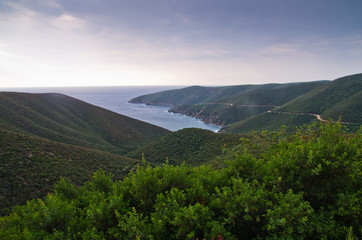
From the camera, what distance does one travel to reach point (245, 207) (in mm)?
7375

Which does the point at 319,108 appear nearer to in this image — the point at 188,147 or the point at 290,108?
the point at 290,108

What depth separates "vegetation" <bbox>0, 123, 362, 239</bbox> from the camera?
6750 millimetres

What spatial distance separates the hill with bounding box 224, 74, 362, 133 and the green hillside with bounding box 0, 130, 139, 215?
240 ft

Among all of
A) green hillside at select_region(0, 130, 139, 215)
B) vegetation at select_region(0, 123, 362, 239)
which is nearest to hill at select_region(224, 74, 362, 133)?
green hillside at select_region(0, 130, 139, 215)

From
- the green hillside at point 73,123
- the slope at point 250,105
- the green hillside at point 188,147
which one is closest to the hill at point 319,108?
the slope at point 250,105

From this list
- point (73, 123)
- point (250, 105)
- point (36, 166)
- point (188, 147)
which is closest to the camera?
point (36, 166)

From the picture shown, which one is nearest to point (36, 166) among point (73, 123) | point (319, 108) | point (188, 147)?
point (188, 147)

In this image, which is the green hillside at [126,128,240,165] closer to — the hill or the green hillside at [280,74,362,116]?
the hill

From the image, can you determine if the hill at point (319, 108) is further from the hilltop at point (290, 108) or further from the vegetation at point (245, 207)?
the vegetation at point (245, 207)

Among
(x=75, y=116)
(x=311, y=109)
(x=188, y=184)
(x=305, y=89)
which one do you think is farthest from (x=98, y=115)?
(x=305, y=89)

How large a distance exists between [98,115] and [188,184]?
268ft

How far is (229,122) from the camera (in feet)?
417

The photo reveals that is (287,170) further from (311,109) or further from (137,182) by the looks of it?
(311,109)

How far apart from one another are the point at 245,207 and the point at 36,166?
26.9m
